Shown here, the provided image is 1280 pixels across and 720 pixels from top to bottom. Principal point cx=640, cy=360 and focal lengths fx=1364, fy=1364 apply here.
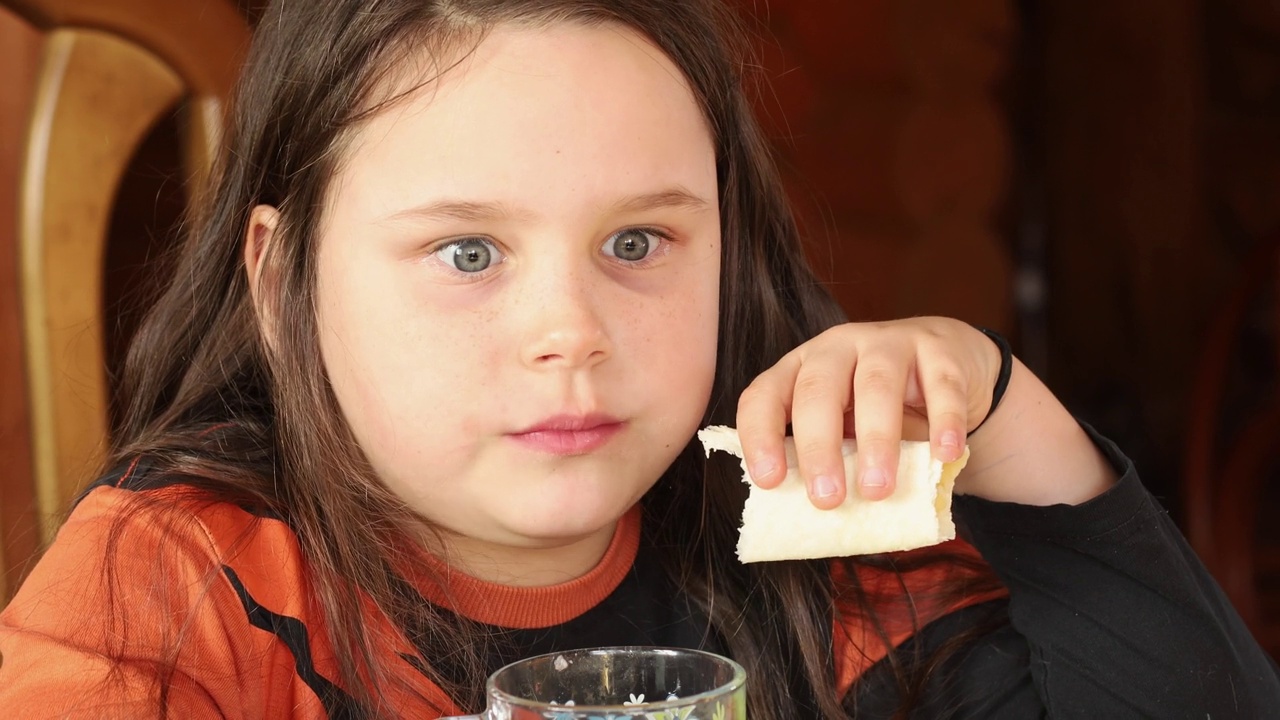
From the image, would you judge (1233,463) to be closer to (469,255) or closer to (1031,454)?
(1031,454)

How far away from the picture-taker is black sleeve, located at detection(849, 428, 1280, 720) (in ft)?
3.50

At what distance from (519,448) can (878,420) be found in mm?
259

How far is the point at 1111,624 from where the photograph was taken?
1085 mm

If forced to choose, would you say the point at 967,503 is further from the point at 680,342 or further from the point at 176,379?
the point at 176,379

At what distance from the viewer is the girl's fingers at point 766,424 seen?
3.08 feet

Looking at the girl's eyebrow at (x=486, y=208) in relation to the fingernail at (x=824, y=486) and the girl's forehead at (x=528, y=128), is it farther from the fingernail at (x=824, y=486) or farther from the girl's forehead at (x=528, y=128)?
the fingernail at (x=824, y=486)

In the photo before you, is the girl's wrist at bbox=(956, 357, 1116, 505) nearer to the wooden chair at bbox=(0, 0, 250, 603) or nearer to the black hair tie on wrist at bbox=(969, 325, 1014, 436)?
the black hair tie on wrist at bbox=(969, 325, 1014, 436)

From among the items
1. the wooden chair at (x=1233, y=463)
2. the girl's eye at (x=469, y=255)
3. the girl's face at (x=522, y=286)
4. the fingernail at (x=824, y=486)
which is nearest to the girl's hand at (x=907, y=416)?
the fingernail at (x=824, y=486)

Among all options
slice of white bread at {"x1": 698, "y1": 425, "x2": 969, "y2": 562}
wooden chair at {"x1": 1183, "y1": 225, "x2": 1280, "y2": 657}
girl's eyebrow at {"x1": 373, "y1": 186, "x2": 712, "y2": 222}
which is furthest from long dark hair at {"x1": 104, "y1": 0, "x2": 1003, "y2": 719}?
wooden chair at {"x1": 1183, "y1": 225, "x2": 1280, "y2": 657}

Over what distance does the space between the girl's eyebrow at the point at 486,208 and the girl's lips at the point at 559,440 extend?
0.16 meters

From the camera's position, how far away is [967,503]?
1.15 m

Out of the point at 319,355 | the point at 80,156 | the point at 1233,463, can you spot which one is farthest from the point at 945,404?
the point at 1233,463

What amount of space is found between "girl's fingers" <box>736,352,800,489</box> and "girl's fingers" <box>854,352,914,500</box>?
53 mm

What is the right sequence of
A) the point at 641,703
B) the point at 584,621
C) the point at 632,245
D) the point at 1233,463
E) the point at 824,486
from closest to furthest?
1. the point at 641,703
2. the point at 824,486
3. the point at 632,245
4. the point at 584,621
5. the point at 1233,463
